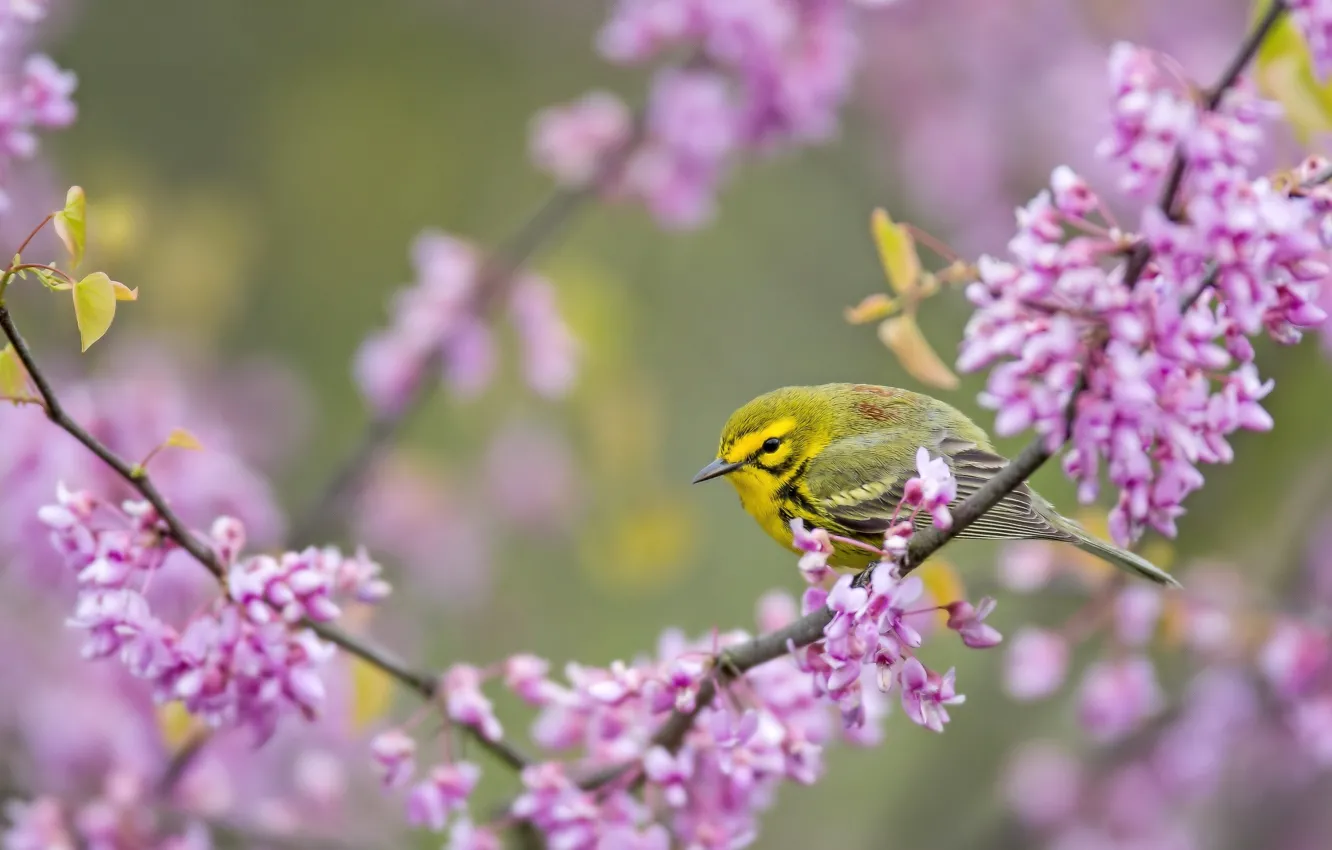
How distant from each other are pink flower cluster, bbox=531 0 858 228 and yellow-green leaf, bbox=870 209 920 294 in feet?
4.46

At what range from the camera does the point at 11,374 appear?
5.04ft

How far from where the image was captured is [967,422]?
223cm

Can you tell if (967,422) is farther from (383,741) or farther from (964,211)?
(964,211)

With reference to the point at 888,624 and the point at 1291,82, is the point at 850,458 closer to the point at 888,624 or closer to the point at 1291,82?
the point at 888,624

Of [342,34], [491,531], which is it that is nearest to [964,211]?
[491,531]

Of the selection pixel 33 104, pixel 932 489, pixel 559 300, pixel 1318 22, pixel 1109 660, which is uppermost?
pixel 559 300

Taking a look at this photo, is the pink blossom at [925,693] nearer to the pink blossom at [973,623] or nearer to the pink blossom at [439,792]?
the pink blossom at [973,623]

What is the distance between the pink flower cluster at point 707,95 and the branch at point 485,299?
0.03 meters

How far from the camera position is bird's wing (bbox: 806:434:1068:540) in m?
2.00

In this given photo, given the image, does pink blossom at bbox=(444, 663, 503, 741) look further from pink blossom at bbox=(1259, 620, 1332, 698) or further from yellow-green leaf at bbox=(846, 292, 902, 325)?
pink blossom at bbox=(1259, 620, 1332, 698)

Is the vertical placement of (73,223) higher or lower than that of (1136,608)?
higher

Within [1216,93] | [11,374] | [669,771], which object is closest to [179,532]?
[11,374]

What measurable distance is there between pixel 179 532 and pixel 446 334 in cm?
161

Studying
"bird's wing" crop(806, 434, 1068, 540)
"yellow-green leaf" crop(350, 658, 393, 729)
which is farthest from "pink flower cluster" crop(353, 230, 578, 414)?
"bird's wing" crop(806, 434, 1068, 540)
